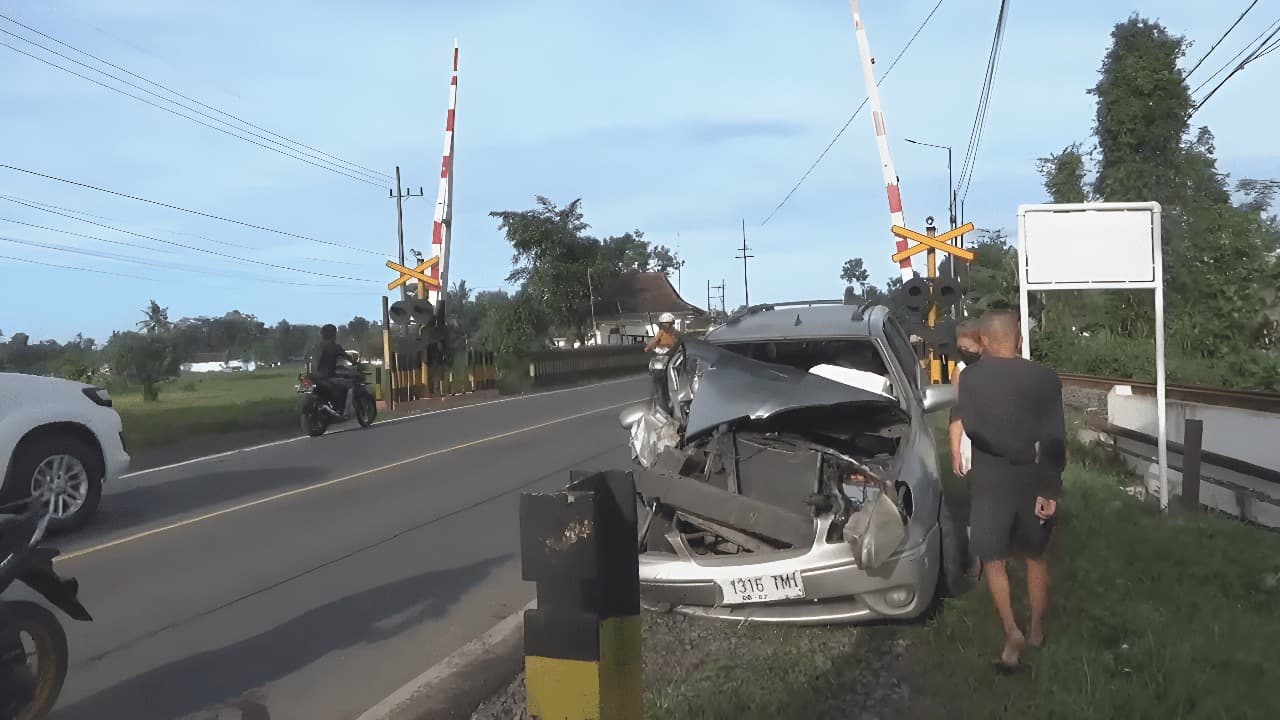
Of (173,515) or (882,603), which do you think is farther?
(173,515)

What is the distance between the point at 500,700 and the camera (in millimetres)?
4715

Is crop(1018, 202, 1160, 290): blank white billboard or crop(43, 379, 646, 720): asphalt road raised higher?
crop(1018, 202, 1160, 290): blank white billboard

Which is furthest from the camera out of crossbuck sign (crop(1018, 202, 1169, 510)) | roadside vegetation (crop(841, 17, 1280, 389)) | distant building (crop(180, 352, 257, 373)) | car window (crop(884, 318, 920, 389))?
distant building (crop(180, 352, 257, 373))

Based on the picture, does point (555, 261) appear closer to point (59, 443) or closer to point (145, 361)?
point (145, 361)

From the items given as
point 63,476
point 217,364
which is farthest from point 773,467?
point 217,364

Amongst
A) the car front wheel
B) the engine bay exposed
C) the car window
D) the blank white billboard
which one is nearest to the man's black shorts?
the engine bay exposed

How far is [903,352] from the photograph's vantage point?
705 centimetres

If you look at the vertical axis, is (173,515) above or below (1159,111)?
below

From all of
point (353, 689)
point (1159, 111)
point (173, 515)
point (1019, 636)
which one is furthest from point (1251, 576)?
point (1159, 111)

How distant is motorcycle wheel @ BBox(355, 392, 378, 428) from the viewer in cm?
1883

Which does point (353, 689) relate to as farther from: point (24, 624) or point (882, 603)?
point (882, 603)

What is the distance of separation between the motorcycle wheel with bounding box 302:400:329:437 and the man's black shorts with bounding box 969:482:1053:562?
14486 mm

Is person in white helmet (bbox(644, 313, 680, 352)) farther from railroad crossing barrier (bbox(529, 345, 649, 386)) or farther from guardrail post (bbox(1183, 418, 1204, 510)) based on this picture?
railroad crossing barrier (bbox(529, 345, 649, 386))

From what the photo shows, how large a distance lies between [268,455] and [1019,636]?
12.2 meters
